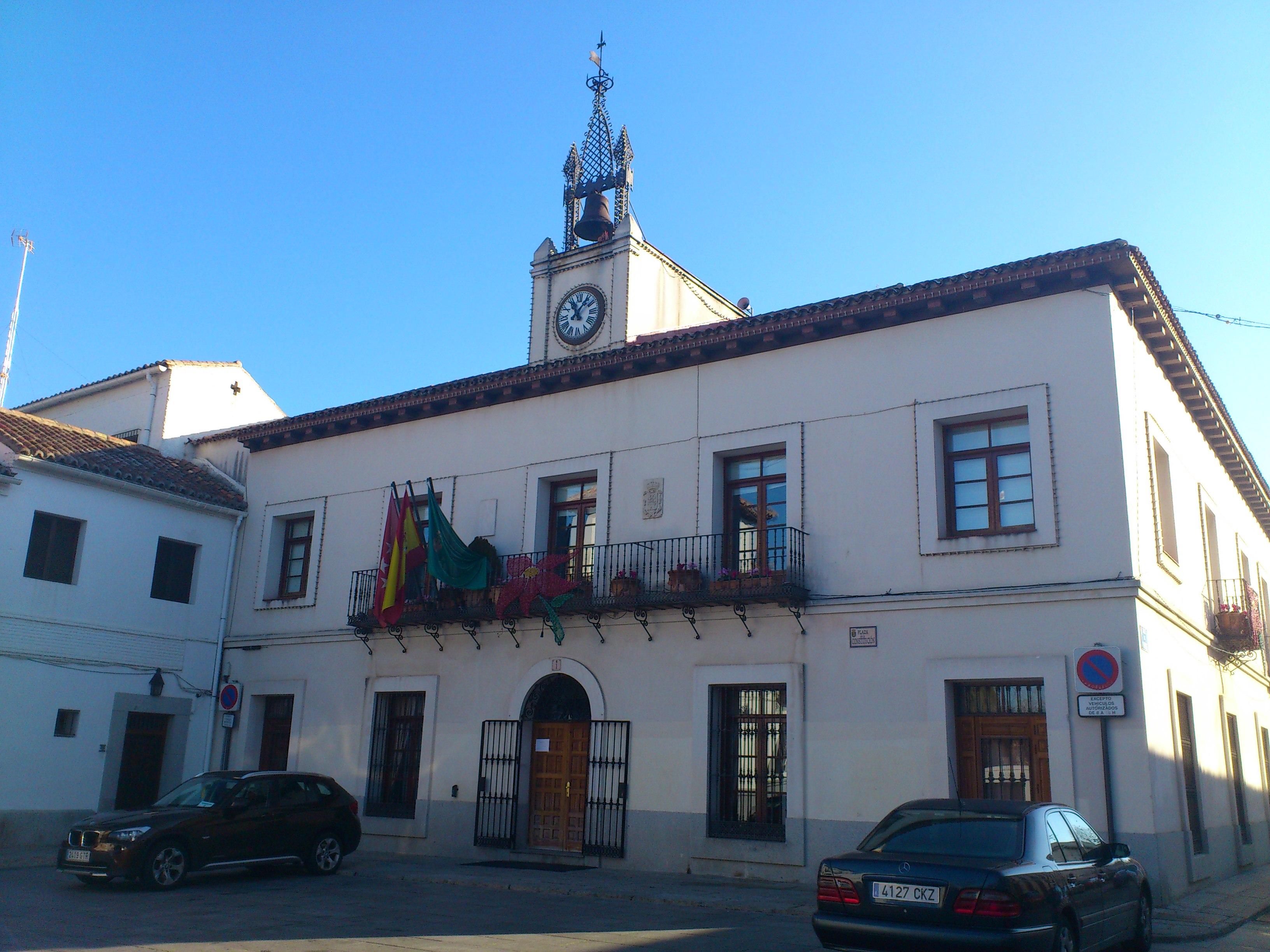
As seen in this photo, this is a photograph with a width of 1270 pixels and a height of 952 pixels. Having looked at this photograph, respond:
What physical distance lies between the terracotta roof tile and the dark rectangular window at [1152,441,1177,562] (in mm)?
16827

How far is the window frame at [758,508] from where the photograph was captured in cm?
1556

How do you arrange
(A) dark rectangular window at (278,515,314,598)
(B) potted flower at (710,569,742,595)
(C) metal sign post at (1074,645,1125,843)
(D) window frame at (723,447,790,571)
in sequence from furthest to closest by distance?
1. (A) dark rectangular window at (278,515,314,598)
2. (D) window frame at (723,447,790,571)
3. (B) potted flower at (710,569,742,595)
4. (C) metal sign post at (1074,645,1125,843)

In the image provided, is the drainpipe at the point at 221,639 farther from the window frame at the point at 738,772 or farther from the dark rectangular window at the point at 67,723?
the window frame at the point at 738,772

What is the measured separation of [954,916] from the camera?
7234 mm

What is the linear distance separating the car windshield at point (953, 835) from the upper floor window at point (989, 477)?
6.09 meters

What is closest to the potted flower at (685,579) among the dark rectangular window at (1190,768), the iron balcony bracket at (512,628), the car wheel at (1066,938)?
the iron balcony bracket at (512,628)

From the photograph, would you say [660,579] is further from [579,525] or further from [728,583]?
[579,525]

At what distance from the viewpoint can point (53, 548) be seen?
18812 millimetres

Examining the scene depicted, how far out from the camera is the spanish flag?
18156mm

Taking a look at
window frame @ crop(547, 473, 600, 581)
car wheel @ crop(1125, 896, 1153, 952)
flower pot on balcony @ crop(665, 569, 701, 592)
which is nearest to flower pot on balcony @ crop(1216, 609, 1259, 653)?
flower pot on balcony @ crop(665, 569, 701, 592)

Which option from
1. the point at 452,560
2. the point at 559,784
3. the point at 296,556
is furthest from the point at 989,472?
the point at 296,556

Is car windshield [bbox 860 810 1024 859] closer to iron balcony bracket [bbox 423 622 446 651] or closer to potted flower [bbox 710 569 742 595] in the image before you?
potted flower [bbox 710 569 742 595]

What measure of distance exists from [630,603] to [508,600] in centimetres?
223

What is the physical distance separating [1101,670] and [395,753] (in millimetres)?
11573
